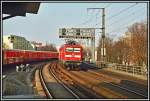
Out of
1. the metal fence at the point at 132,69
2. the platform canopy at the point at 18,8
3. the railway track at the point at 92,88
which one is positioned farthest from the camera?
the metal fence at the point at 132,69

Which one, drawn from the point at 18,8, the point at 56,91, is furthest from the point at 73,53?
the point at 56,91

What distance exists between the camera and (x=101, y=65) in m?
53.8

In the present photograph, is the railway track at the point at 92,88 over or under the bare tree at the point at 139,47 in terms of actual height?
under

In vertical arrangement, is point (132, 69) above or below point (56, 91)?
above

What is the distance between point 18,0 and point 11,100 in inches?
220

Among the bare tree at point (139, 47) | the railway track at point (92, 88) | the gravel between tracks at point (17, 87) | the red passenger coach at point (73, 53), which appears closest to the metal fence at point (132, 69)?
the red passenger coach at point (73, 53)

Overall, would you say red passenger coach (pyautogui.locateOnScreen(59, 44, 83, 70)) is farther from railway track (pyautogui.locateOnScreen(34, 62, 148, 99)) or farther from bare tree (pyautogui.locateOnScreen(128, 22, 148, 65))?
bare tree (pyautogui.locateOnScreen(128, 22, 148, 65))

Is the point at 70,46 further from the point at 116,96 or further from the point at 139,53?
the point at 116,96

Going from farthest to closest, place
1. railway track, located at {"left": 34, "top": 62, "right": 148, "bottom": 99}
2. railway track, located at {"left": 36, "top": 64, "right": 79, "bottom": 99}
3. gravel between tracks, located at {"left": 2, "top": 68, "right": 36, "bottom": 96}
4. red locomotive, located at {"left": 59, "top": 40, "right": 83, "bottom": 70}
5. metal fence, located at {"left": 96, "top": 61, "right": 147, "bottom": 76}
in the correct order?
red locomotive, located at {"left": 59, "top": 40, "right": 83, "bottom": 70}
metal fence, located at {"left": 96, "top": 61, "right": 147, "bottom": 76}
gravel between tracks, located at {"left": 2, "top": 68, "right": 36, "bottom": 96}
railway track, located at {"left": 34, "top": 62, "right": 148, "bottom": 99}
railway track, located at {"left": 36, "top": 64, "right": 79, "bottom": 99}

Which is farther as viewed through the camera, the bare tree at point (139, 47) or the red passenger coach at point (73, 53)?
the bare tree at point (139, 47)

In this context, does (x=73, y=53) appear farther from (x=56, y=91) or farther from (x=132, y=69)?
(x=56, y=91)

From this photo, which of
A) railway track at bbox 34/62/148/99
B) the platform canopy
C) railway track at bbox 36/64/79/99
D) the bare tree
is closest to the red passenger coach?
railway track at bbox 34/62/148/99

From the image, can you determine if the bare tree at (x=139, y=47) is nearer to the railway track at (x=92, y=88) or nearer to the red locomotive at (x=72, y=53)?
the red locomotive at (x=72, y=53)

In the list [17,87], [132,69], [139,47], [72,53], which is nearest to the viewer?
[17,87]
